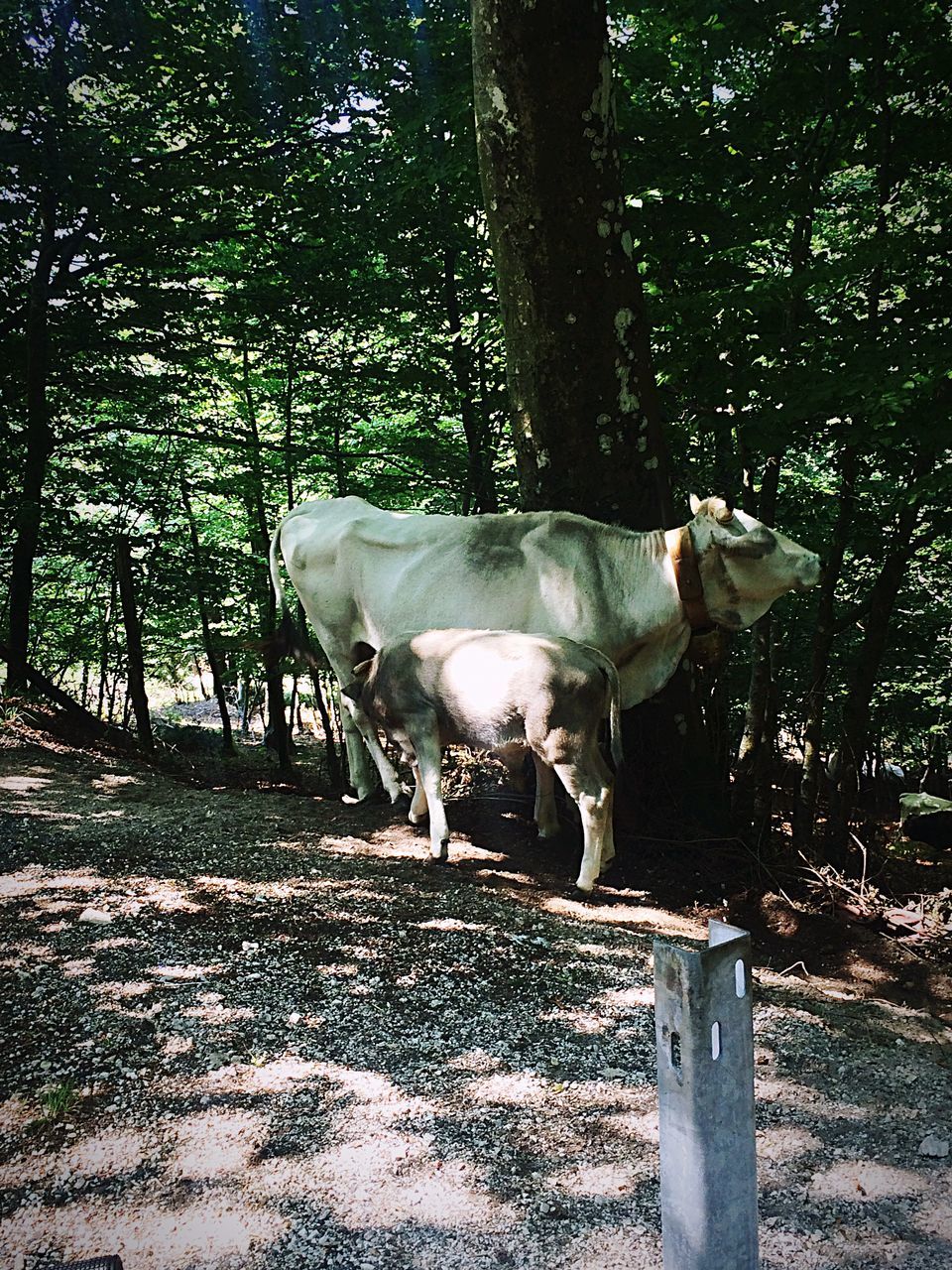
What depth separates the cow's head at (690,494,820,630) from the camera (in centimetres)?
461

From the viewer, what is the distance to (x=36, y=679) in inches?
387

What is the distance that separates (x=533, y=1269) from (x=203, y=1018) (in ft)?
5.26

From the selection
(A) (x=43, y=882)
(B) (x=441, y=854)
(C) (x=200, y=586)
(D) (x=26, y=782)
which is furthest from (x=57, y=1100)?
(C) (x=200, y=586)

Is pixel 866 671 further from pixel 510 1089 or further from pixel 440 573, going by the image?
pixel 510 1089

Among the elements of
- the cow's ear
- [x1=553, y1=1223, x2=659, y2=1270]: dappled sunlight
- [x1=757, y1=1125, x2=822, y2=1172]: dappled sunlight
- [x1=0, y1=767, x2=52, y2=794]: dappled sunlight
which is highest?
the cow's ear

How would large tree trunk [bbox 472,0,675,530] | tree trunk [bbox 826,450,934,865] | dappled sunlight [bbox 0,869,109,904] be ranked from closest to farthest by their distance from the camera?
1. dappled sunlight [bbox 0,869,109,904]
2. large tree trunk [bbox 472,0,675,530]
3. tree trunk [bbox 826,450,934,865]

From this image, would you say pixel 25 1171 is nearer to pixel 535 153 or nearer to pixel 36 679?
pixel 535 153

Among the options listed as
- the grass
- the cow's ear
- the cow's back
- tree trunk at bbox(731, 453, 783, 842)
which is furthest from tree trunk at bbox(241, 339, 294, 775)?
the grass

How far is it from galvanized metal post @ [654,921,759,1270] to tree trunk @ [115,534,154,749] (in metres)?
8.74

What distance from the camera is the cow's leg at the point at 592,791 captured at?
14.3 ft

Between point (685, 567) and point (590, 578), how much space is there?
508 mm

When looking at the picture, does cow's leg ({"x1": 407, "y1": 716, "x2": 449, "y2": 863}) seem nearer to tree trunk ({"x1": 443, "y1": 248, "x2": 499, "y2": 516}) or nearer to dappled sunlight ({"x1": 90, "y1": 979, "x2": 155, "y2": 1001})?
dappled sunlight ({"x1": 90, "y1": 979, "x2": 155, "y2": 1001})

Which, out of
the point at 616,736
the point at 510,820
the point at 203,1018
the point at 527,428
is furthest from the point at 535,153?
the point at 203,1018

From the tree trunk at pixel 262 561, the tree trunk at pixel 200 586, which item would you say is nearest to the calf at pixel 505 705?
the tree trunk at pixel 262 561
